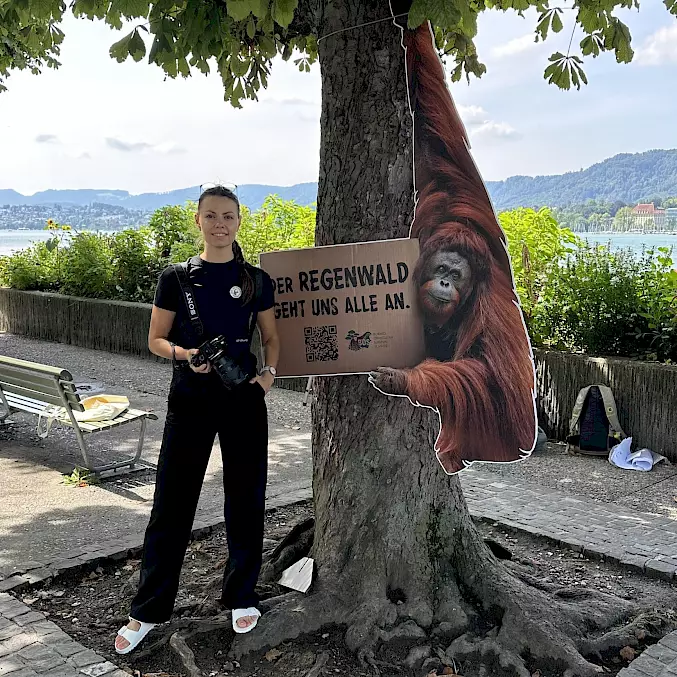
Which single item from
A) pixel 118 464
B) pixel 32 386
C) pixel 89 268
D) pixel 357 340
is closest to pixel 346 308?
pixel 357 340

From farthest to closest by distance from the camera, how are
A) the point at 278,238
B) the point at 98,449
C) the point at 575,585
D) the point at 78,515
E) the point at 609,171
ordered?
the point at 609,171
the point at 278,238
the point at 98,449
the point at 78,515
the point at 575,585

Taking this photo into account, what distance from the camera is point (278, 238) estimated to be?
40.6 feet

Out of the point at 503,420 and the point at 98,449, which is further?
the point at 98,449

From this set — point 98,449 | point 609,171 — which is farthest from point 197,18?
point 609,171

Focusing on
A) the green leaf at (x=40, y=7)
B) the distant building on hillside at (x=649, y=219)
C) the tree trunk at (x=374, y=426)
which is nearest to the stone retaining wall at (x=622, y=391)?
the distant building on hillside at (x=649, y=219)

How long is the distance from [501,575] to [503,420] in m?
0.82

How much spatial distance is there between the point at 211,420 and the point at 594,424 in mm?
4647

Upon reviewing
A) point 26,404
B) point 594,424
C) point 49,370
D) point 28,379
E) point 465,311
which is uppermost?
point 465,311

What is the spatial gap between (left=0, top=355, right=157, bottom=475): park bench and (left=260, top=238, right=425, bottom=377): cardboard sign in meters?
3.13

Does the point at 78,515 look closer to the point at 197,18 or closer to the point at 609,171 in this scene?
the point at 197,18

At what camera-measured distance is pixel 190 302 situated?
3801mm

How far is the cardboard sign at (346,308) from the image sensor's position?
4023 millimetres

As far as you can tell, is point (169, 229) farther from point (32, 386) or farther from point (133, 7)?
point (133, 7)

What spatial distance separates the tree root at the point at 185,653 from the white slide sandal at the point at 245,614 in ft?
0.73
